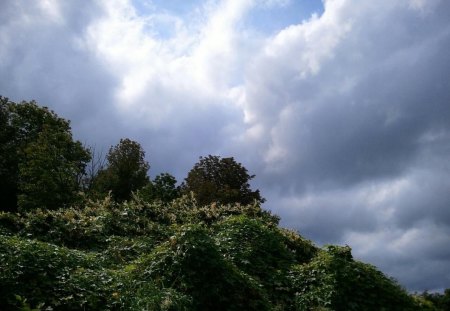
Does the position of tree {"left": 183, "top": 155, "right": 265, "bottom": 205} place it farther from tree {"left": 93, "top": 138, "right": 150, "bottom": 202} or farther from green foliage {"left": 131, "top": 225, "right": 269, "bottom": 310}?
green foliage {"left": 131, "top": 225, "right": 269, "bottom": 310}

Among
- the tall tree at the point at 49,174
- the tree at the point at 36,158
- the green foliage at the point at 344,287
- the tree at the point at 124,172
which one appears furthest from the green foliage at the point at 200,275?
the tree at the point at 124,172

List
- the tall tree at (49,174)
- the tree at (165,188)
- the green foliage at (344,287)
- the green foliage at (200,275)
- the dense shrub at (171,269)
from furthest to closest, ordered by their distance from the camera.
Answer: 1. the tree at (165,188)
2. the tall tree at (49,174)
3. the green foliage at (344,287)
4. the green foliage at (200,275)
5. the dense shrub at (171,269)

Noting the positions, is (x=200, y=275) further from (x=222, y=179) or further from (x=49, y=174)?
(x=222, y=179)

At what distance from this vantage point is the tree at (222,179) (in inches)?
1682

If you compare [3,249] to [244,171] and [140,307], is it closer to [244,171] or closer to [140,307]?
[140,307]

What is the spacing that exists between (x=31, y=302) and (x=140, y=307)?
7.10ft

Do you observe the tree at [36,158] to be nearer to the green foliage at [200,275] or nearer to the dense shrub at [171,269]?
the dense shrub at [171,269]

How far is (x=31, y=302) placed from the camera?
8.70 metres

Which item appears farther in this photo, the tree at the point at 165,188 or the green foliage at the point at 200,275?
the tree at the point at 165,188

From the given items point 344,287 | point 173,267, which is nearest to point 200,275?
point 173,267

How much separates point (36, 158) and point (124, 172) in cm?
1181

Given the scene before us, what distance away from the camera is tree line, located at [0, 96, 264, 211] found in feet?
111

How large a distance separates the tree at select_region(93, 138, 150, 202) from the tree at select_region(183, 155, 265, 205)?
4943 mm

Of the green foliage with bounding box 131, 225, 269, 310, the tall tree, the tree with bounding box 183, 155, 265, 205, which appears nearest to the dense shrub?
the green foliage with bounding box 131, 225, 269, 310
